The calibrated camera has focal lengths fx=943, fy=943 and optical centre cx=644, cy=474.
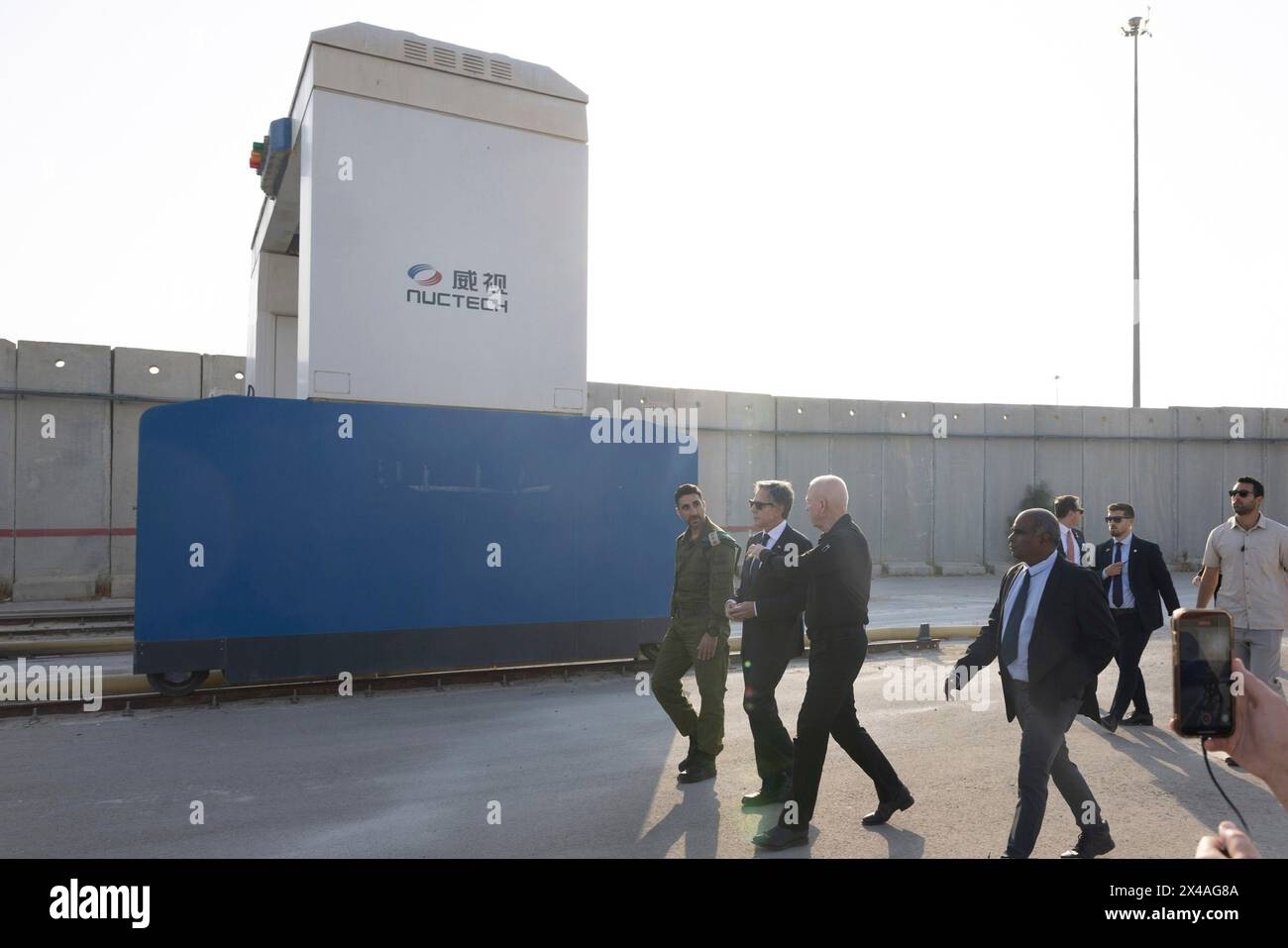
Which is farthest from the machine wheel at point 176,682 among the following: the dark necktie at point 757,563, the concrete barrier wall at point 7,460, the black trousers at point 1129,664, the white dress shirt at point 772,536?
the concrete barrier wall at point 7,460

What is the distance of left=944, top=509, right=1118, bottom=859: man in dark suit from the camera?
169 inches

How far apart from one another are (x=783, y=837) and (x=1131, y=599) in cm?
453

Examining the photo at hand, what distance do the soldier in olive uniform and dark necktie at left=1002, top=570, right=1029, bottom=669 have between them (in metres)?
1.92

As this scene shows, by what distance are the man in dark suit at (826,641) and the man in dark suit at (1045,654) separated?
1.96 ft

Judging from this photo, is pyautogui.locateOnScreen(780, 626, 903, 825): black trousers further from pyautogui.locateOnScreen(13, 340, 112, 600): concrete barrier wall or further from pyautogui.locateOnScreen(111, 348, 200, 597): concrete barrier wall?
pyautogui.locateOnScreen(13, 340, 112, 600): concrete barrier wall

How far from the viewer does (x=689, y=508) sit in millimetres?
6621

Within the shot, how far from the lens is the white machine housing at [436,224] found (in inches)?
334

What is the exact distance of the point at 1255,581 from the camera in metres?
6.63

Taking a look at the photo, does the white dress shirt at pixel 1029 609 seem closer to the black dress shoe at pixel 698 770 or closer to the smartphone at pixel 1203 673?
the smartphone at pixel 1203 673
